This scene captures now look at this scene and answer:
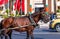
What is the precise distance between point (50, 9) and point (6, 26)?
3593 cm

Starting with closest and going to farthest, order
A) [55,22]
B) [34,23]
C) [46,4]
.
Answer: [34,23] < [55,22] < [46,4]

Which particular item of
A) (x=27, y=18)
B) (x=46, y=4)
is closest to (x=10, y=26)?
(x=27, y=18)

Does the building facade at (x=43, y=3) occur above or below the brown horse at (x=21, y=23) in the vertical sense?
above

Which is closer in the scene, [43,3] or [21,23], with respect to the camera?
[21,23]

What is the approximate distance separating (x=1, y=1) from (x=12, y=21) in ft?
65.4

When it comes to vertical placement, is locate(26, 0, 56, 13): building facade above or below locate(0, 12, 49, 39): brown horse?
above

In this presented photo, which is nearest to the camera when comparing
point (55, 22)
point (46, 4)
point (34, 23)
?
point (34, 23)

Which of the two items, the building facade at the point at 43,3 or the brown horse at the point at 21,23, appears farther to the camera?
the building facade at the point at 43,3

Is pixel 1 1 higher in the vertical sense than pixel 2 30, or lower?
higher

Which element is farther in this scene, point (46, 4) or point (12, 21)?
point (46, 4)

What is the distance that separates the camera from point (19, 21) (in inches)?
385

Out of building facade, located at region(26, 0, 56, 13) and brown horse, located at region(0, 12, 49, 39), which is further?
building facade, located at region(26, 0, 56, 13)

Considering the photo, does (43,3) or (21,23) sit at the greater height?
(43,3)

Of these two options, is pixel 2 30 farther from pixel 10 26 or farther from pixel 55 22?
pixel 55 22
